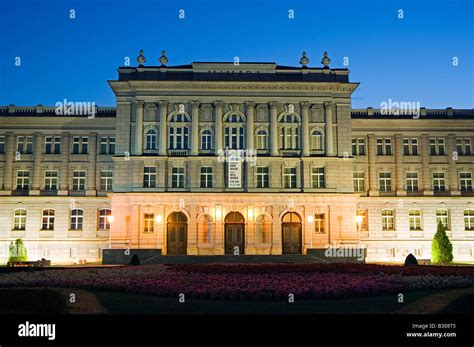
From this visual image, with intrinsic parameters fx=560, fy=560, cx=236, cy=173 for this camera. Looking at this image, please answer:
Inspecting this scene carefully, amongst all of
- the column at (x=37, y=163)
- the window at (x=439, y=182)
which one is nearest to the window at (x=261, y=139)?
the window at (x=439, y=182)

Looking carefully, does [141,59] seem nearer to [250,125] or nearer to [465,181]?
[250,125]

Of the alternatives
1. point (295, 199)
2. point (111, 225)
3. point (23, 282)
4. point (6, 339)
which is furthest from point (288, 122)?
point (6, 339)

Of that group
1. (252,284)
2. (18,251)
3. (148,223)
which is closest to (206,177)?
(148,223)

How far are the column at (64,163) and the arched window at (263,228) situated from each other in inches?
765

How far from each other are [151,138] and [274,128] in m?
11.3

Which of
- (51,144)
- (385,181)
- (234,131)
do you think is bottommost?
(385,181)

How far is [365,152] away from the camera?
56.4 metres

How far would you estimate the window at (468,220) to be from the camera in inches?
2180

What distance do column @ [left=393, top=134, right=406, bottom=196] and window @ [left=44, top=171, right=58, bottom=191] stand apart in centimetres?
3383

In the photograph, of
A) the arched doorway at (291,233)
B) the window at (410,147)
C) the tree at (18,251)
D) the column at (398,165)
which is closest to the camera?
the tree at (18,251)

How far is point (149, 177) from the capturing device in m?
50.4

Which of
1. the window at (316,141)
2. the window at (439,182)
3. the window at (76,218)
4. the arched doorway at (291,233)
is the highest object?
the window at (316,141)

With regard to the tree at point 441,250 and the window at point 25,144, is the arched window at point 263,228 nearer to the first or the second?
the tree at point 441,250

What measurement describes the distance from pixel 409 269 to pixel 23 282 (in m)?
18.0
